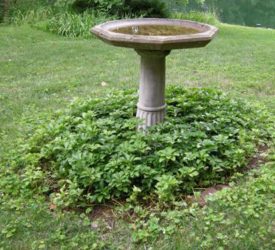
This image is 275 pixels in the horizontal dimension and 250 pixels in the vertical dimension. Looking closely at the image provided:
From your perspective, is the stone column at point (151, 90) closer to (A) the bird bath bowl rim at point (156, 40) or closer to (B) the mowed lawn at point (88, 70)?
(A) the bird bath bowl rim at point (156, 40)

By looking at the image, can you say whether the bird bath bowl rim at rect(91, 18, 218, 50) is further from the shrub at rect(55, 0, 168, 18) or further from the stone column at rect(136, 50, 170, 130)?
the shrub at rect(55, 0, 168, 18)

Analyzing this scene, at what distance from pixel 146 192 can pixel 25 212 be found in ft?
2.92

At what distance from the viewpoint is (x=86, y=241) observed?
2.76 m

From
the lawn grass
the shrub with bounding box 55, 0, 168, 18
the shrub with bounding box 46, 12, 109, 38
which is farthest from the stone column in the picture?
the shrub with bounding box 55, 0, 168, 18

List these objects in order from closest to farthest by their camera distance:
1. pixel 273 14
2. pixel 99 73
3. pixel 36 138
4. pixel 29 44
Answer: pixel 36 138
pixel 99 73
pixel 29 44
pixel 273 14

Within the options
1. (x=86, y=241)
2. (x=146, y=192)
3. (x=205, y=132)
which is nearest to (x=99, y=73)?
(x=205, y=132)

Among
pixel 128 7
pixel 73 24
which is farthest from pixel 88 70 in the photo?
pixel 128 7

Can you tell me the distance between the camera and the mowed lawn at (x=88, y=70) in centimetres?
548

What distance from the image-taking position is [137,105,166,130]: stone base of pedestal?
381 cm

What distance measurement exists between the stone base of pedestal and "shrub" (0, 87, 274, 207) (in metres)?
0.09

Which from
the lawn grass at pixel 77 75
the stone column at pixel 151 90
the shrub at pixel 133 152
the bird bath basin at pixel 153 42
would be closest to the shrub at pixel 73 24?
the lawn grass at pixel 77 75

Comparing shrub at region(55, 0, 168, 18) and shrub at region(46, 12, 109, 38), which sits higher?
shrub at region(55, 0, 168, 18)

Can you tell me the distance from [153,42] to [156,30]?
83 centimetres

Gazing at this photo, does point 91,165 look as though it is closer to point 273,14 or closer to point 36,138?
point 36,138
